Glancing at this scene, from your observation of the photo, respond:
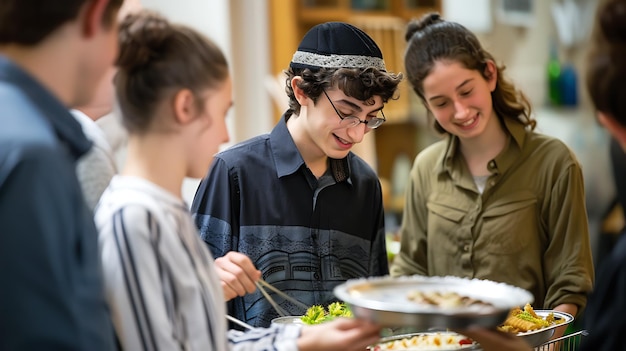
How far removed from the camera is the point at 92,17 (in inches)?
47.0

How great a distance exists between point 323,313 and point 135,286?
0.78 meters

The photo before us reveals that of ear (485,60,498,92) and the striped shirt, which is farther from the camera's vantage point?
ear (485,60,498,92)

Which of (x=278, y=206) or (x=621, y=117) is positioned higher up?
(x=621, y=117)

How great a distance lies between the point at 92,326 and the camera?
1.12 m

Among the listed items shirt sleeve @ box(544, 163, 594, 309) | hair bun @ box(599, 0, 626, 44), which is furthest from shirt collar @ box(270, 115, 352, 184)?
hair bun @ box(599, 0, 626, 44)

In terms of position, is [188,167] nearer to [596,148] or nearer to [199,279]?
[199,279]

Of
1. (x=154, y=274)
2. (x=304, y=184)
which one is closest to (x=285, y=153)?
(x=304, y=184)

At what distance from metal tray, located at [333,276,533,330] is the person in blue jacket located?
63 cm

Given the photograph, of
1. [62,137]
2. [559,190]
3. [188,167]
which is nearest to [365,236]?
[559,190]

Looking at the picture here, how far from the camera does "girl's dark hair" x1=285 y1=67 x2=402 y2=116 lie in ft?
6.83

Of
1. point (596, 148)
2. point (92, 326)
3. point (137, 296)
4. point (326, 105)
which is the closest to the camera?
point (92, 326)

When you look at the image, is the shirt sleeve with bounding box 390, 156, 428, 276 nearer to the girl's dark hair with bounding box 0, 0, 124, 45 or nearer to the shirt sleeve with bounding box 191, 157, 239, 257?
the shirt sleeve with bounding box 191, 157, 239, 257

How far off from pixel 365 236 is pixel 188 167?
97 centimetres

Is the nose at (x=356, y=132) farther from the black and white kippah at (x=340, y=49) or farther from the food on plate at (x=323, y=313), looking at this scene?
A: the food on plate at (x=323, y=313)
